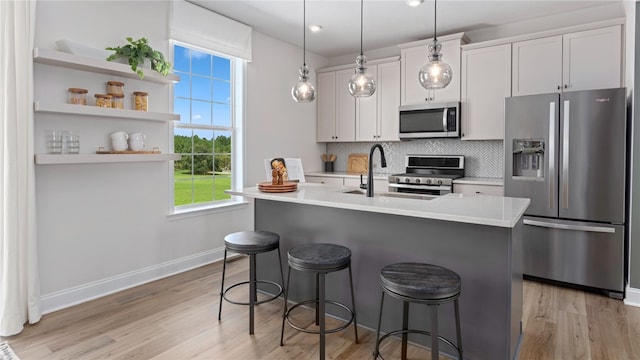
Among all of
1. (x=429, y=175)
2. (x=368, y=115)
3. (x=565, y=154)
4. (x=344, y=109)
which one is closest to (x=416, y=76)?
(x=368, y=115)

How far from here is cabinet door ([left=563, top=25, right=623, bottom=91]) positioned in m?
3.58

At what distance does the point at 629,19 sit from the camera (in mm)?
3258

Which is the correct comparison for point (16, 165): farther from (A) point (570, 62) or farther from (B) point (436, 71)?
(A) point (570, 62)

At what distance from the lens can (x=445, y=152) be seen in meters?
A: 4.89

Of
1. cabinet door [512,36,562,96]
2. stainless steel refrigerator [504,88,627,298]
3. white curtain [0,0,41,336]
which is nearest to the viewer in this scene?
white curtain [0,0,41,336]

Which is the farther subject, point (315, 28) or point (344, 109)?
point (344, 109)

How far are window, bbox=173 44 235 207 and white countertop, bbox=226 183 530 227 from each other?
1.45 m

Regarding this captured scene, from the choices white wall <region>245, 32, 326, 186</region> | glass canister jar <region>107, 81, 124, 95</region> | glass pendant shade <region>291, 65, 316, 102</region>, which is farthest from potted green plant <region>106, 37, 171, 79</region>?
white wall <region>245, 32, 326, 186</region>

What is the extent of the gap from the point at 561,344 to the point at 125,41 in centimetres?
407

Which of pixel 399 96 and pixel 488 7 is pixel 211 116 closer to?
pixel 399 96

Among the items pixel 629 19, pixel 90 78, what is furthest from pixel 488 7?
pixel 90 78

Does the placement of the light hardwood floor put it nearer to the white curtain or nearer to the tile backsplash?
the white curtain

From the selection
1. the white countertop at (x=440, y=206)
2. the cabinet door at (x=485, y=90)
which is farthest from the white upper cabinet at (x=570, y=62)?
the white countertop at (x=440, y=206)

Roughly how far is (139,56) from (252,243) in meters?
1.88
